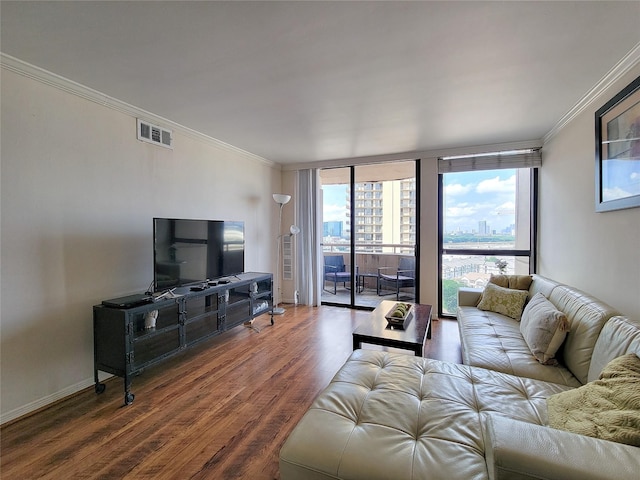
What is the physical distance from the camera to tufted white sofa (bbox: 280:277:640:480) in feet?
2.97

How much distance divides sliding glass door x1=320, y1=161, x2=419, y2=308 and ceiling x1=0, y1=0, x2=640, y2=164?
5.98 feet

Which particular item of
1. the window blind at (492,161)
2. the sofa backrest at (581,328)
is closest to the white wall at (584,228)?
the window blind at (492,161)

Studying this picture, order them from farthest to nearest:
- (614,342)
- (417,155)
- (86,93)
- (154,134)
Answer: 1. (417,155)
2. (154,134)
3. (86,93)
4. (614,342)

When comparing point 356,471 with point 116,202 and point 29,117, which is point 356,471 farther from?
point 29,117

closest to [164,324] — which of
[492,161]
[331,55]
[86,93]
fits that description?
[86,93]

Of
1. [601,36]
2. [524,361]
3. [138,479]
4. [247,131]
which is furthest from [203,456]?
[601,36]

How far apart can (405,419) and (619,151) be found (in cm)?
232

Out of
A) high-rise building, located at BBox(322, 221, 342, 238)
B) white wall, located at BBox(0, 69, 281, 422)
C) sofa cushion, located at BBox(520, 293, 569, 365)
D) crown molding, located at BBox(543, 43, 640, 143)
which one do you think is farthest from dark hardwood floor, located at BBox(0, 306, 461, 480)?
crown molding, located at BBox(543, 43, 640, 143)

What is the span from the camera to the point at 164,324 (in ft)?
8.37

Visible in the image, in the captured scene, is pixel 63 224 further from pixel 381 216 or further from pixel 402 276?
pixel 402 276

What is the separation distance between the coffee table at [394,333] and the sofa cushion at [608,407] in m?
0.92

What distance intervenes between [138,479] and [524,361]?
91.4 inches

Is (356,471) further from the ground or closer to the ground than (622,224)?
closer to the ground

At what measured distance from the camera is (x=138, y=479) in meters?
1.49
